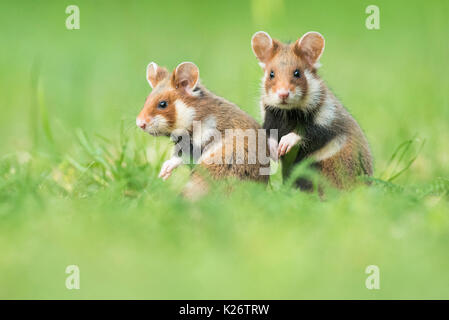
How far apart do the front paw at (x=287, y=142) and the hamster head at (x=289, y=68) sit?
233 millimetres

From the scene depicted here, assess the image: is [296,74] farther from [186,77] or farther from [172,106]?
[172,106]

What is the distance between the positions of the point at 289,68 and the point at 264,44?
37cm

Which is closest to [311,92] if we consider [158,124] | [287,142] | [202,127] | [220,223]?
[287,142]

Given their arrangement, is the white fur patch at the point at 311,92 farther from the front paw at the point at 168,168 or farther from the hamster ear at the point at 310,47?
the front paw at the point at 168,168

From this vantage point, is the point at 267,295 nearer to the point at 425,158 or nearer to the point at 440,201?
the point at 440,201

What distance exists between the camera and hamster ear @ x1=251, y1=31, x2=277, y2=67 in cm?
588

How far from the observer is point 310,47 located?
583 centimetres

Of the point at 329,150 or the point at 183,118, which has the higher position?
the point at 183,118

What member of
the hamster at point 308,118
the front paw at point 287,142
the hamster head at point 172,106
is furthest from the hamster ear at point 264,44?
the front paw at point 287,142

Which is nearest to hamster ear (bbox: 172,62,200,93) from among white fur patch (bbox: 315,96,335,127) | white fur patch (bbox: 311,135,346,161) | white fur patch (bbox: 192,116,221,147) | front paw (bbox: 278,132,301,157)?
white fur patch (bbox: 192,116,221,147)

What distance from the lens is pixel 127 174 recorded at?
553 centimetres

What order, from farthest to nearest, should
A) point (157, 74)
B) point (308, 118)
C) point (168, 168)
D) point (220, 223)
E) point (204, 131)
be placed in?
1. point (157, 74)
2. point (308, 118)
3. point (168, 168)
4. point (204, 131)
5. point (220, 223)

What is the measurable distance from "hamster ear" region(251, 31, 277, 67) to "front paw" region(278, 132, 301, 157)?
705mm

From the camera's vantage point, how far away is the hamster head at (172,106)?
557 centimetres
